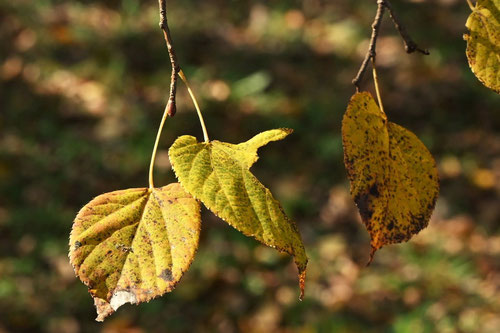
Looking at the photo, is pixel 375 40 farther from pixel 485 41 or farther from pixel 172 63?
pixel 172 63

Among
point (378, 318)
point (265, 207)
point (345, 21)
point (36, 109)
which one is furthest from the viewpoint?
point (345, 21)

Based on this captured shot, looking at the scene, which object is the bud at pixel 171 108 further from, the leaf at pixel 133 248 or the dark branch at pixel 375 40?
the dark branch at pixel 375 40

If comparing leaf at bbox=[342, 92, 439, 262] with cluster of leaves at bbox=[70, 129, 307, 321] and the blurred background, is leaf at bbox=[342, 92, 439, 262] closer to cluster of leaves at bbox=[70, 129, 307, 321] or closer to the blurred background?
cluster of leaves at bbox=[70, 129, 307, 321]

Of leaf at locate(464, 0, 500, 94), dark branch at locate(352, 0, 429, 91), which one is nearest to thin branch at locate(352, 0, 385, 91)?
dark branch at locate(352, 0, 429, 91)

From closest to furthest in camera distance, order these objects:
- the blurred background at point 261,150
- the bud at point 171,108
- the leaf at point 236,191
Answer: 1. the leaf at point 236,191
2. the bud at point 171,108
3. the blurred background at point 261,150

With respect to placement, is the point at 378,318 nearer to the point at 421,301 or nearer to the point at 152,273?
the point at 421,301

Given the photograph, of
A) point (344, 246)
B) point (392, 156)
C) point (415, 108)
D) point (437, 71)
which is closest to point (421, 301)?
point (344, 246)

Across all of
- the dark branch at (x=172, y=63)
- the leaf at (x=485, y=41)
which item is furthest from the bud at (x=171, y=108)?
the leaf at (x=485, y=41)
